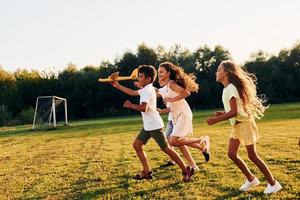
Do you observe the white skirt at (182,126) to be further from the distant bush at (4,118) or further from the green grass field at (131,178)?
the distant bush at (4,118)

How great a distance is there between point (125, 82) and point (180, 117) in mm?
49318

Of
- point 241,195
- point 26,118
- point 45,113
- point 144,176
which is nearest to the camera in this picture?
point 241,195

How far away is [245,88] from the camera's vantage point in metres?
5.97

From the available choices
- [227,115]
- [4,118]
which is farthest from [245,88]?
[4,118]

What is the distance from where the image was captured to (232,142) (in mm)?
6047

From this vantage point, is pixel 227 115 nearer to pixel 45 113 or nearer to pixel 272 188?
pixel 272 188

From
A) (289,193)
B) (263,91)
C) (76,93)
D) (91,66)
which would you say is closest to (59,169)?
(289,193)

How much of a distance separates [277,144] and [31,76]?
5688 cm

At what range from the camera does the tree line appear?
5844 cm

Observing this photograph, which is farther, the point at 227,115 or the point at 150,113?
the point at 150,113

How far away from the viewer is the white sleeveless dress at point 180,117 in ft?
24.1

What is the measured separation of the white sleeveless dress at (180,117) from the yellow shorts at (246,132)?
1.50 metres

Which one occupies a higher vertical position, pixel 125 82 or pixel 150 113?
pixel 125 82

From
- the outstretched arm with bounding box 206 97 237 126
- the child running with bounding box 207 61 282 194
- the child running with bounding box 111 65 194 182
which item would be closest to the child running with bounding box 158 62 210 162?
the child running with bounding box 111 65 194 182
